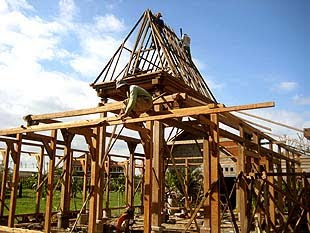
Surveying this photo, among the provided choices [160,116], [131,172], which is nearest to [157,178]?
[160,116]

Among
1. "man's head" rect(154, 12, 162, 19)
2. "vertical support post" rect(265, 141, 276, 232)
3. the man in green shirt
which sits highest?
"man's head" rect(154, 12, 162, 19)

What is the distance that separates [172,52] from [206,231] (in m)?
5.34

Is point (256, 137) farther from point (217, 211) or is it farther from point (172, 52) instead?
point (217, 211)

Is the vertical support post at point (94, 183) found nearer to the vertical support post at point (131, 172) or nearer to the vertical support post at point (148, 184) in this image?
the vertical support post at point (148, 184)

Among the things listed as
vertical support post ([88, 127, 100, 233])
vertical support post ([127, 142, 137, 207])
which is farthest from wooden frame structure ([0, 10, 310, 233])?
vertical support post ([127, 142, 137, 207])

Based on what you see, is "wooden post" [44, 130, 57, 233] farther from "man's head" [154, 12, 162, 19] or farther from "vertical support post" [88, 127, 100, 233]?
"man's head" [154, 12, 162, 19]

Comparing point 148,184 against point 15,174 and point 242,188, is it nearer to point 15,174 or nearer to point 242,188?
point 242,188

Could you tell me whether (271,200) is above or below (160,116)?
below

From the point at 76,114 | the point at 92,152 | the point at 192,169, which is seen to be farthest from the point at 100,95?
the point at 192,169

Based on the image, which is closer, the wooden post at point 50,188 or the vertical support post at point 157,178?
the wooden post at point 50,188

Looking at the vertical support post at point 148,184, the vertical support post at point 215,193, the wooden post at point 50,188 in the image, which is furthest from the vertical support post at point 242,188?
the wooden post at point 50,188

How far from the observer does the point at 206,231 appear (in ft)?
28.4

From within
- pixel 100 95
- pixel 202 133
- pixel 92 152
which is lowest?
pixel 92 152

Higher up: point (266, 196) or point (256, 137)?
point (256, 137)
